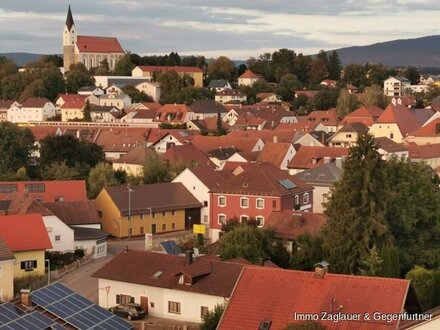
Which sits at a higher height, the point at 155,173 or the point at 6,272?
the point at 155,173

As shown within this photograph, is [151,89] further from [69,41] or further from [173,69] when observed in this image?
[69,41]

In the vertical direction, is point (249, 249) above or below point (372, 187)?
below

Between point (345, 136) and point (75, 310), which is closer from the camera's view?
point (75, 310)

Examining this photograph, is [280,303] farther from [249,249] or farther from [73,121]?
[73,121]

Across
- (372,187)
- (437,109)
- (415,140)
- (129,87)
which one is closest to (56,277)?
(372,187)

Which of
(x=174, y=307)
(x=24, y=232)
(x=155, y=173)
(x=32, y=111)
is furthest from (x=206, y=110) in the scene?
(x=174, y=307)

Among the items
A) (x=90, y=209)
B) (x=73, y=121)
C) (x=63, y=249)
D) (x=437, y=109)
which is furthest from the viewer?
(x=73, y=121)

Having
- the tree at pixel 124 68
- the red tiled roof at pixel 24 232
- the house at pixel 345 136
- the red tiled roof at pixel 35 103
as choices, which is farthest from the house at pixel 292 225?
the tree at pixel 124 68

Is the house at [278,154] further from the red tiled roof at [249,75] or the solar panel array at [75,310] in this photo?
the red tiled roof at [249,75]
